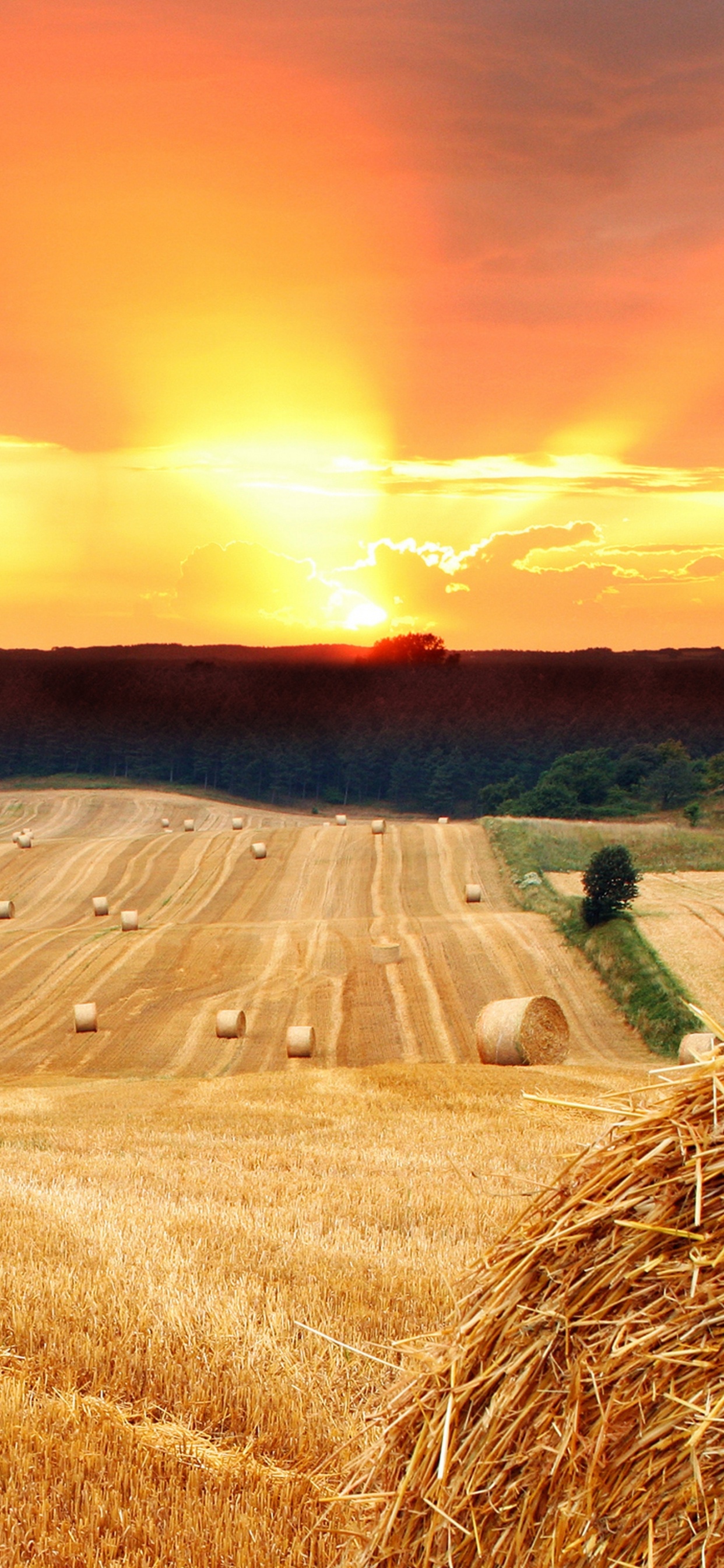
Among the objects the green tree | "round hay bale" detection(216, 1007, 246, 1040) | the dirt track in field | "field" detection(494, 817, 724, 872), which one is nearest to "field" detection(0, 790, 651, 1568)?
the dirt track in field

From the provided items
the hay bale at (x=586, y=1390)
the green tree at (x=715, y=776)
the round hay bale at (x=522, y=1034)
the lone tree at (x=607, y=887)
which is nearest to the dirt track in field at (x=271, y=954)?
the lone tree at (x=607, y=887)

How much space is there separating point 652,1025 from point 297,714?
134 metres

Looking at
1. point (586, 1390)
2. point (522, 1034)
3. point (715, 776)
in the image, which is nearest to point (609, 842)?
point (715, 776)

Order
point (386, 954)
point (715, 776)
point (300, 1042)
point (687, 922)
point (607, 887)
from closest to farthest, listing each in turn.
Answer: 1. point (300, 1042)
2. point (386, 954)
3. point (607, 887)
4. point (687, 922)
5. point (715, 776)

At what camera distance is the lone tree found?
3938cm

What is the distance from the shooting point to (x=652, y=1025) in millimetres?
31062

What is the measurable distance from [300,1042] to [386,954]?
9.25 m

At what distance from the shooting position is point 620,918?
39250 millimetres

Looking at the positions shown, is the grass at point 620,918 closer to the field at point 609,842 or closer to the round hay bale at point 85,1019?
the field at point 609,842

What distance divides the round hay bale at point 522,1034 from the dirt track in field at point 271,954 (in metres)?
2.06

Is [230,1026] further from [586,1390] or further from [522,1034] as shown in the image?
[586,1390]

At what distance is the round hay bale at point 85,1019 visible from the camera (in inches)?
1200

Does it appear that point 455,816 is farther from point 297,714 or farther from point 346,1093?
point 346,1093

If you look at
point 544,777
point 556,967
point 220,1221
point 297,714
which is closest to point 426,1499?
point 220,1221
